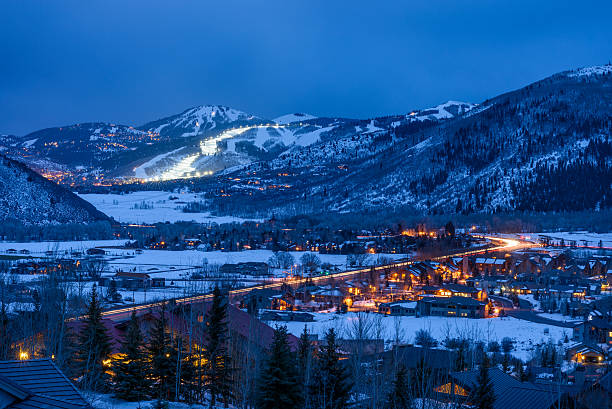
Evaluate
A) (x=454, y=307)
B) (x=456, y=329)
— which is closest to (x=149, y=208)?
(x=454, y=307)

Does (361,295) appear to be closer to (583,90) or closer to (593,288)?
(593,288)

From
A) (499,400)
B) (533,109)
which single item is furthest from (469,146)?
(499,400)

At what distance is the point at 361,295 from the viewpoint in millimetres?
50688

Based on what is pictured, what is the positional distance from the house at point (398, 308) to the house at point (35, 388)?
3568 cm

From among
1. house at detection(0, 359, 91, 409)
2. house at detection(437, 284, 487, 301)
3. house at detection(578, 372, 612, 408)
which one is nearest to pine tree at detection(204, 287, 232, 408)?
house at detection(0, 359, 91, 409)

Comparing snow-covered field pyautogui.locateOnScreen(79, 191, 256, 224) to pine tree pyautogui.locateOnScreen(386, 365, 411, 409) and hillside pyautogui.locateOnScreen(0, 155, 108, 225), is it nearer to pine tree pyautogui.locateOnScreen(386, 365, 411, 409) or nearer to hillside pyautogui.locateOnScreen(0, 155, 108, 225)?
hillside pyautogui.locateOnScreen(0, 155, 108, 225)

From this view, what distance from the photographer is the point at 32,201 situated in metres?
107

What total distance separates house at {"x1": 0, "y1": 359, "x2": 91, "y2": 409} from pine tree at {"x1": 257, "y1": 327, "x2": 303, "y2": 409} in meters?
7.58

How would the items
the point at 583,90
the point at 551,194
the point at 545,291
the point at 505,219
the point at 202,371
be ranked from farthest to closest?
1. the point at 583,90
2. the point at 551,194
3. the point at 505,219
4. the point at 545,291
5. the point at 202,371

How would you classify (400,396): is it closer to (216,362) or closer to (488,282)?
(216,362)

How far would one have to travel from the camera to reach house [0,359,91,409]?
25.2 ft

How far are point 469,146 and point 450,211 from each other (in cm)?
3778

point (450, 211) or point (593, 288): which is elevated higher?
point (450, 211)

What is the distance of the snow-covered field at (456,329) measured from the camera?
3428cm
